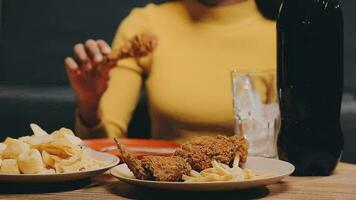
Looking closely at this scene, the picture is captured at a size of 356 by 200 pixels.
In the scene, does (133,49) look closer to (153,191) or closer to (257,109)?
(257,109)

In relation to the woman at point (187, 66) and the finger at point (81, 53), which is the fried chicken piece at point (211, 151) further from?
the woman at point (187, 66)

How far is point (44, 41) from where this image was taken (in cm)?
245

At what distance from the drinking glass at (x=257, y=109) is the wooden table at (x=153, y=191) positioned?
249 mm

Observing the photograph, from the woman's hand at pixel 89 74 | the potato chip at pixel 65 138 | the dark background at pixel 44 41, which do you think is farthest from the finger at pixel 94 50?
the dark background at pixel 44 41

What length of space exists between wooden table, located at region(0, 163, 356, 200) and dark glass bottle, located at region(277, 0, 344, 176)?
0.07 m

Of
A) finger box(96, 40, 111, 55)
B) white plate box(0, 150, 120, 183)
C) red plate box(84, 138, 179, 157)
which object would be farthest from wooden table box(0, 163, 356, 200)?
finger box(96, 40, 111, 55)

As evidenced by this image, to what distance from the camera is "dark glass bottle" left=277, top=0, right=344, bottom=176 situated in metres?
1.05

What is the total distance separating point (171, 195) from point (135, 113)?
1284mm

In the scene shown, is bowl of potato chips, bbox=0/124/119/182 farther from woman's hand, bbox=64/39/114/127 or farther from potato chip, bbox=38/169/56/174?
woman's hand, bbox=64/39/114/127

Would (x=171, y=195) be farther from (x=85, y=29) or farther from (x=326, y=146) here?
(x=85, y=29)

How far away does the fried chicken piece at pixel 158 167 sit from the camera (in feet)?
2.73

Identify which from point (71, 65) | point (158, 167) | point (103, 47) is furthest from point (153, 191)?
point (71, 65)

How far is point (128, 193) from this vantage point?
0.89 metres

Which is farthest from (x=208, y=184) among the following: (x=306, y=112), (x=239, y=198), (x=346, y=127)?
(x=346, y=127)
